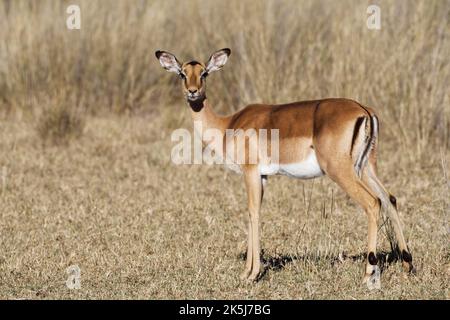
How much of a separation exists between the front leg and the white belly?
69 mm

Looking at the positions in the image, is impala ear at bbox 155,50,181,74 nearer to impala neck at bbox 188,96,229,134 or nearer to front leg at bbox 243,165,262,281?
impala neck at bbox 188,96,229,134

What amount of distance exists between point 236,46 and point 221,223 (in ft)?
15.2

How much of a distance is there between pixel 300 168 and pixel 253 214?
46 centimetres

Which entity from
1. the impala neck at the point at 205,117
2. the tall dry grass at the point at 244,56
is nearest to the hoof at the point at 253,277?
the impala neck at the point at 205,117

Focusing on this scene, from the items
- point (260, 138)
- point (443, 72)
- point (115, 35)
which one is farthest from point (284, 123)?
point (115, 35)

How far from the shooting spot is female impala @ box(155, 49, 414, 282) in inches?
226

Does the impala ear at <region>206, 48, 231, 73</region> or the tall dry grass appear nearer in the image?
the impala ear at <region>206, 48, 231, 73</region>

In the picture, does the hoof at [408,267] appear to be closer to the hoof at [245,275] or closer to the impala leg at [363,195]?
the impala leg at [363,195]

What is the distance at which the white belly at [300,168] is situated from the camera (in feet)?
19.5

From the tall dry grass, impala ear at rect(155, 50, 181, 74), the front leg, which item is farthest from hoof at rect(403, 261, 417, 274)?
the tall dry grass

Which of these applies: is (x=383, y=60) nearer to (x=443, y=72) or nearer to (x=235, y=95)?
(x=443, y=72)

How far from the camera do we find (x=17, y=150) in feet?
34.5

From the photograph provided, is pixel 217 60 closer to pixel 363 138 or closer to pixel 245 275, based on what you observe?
pixel 363 138

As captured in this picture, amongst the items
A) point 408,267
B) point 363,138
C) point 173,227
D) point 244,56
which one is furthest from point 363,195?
point 244,56
